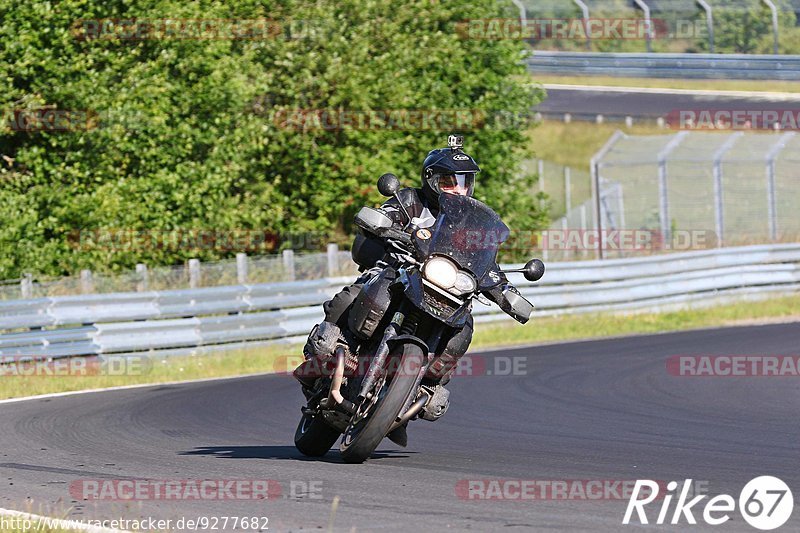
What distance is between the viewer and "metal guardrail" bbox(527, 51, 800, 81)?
144ft

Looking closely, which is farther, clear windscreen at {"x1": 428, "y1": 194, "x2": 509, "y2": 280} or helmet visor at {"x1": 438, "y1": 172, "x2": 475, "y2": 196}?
helmet visor at {"x1": 438, "y1": 172, "x2": 475, "y2": 196}

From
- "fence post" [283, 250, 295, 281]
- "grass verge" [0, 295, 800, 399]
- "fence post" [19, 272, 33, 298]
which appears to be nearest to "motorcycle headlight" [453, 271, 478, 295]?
"grass verge" [0, 295, 800, 399]

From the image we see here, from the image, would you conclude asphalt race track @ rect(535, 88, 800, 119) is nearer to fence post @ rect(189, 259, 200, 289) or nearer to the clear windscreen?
fence post @ rect(189, 259, 200, 289)

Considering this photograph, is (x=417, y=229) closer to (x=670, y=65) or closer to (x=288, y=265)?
(x=288, y=265)

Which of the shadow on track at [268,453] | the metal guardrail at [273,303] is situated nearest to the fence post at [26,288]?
the metal guardrail at [273,303]

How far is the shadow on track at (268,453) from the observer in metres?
9.17

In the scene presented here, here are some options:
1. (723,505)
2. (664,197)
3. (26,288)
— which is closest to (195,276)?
(26,288)

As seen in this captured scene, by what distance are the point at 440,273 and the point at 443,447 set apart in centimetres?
216

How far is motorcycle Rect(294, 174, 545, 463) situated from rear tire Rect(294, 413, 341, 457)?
0.72ft

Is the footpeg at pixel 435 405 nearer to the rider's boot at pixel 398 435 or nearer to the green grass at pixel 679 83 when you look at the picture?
the rider's boot at pixel 398 435

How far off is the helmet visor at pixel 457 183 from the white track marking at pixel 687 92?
3582 centimetres

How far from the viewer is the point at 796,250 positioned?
2666 cm

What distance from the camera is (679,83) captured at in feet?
157

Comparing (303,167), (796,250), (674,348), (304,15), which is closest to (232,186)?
(303,167)
